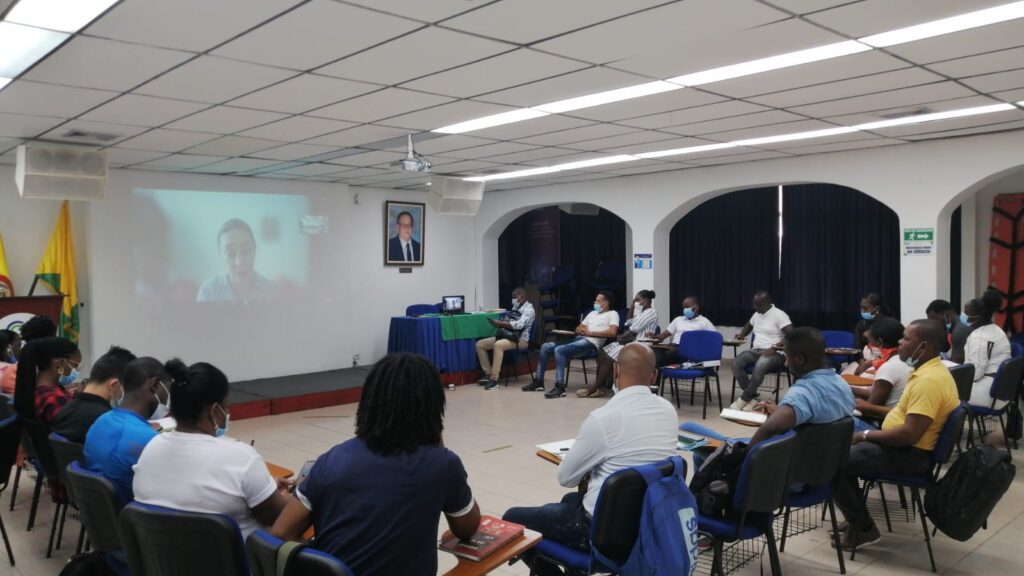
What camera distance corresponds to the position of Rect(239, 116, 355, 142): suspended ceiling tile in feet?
19.0

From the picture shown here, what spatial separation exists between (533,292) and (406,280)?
274 centimetres

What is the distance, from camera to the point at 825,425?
331 centimetres

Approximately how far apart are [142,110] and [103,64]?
127 cm

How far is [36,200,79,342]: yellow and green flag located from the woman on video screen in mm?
1347

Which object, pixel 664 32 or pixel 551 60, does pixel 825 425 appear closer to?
pixel 664 32

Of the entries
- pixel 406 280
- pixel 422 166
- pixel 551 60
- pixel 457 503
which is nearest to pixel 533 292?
pixel 406 280

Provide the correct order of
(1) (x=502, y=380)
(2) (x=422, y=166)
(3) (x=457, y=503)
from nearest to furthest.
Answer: (3) (x=457, y=503) < (2) (x=422, y=166) < (1) (x=502, y=380)

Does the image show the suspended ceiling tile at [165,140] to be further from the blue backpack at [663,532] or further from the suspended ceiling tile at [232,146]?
the blue backpack at [663,532]

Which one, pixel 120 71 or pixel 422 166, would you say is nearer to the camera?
pixel 120 71

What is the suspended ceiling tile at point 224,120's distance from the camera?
5.37 m

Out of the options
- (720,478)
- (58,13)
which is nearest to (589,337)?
(720,478)

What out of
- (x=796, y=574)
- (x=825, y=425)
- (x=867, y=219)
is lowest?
(x=796, y=574)

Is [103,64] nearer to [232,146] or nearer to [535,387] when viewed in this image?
[232,146]

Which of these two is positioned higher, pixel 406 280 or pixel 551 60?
pixel 551 60
